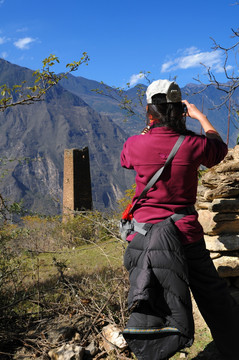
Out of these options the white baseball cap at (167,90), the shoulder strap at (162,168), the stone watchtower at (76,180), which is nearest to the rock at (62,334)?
the shoulder strap at (162,168)

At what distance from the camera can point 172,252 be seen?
212 centimetres

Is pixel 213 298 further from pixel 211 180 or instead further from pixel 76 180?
pixel 76 180

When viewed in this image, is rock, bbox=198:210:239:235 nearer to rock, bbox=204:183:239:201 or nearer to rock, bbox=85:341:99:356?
rock, bbox=204:183:239:201

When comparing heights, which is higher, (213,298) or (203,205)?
(203,205)

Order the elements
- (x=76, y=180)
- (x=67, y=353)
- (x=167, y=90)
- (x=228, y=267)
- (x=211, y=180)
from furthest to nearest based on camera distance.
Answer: (x=76, y=180) → (x=211, y=180) → (x=228, y=267) → (x=67, y=353) → (x=167, y=90)

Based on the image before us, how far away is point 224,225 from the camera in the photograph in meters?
3.83

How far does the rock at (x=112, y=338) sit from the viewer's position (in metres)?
3.39

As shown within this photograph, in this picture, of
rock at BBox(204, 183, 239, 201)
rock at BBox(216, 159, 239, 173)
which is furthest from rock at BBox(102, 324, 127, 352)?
rock at BBox(216, 159, 239, 173)

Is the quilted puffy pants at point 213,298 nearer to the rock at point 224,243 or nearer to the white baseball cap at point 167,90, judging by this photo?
the white baseball cap at point 167,90

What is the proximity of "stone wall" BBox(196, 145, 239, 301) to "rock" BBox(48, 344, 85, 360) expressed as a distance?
1.60m

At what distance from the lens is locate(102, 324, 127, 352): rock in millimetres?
3387

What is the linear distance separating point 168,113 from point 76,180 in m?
23.2

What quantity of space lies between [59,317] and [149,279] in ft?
8.19

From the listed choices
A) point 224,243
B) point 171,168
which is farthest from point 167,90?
point 224,243
